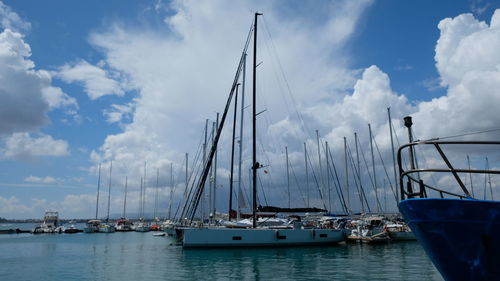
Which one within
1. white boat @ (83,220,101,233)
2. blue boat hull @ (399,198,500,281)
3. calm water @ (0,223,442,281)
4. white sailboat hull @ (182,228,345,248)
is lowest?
white boat @ (83,220,101,233)

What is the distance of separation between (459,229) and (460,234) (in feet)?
0.46

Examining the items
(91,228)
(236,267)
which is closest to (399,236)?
(236,267)

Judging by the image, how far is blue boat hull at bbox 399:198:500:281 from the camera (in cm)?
809

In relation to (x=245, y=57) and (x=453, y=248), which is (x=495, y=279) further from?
(x=245, y=57)

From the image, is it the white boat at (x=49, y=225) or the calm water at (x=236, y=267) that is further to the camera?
the white boat at (x=49, y=225)

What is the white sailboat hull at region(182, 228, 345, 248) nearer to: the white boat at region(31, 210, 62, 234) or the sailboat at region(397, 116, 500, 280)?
the sailboat at region(397, 116, 500, 280)

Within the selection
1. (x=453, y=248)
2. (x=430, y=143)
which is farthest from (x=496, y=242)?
(x=430, y=143)

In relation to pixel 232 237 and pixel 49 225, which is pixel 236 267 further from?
pixel 49 225

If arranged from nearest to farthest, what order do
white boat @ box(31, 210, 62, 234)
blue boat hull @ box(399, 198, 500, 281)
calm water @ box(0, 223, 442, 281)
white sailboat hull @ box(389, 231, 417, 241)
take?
blue boat hull @ box(399, 198, 500, 281) < calm water @ box(0, 223, 442, 281) < white sailboat hull @ box(389, 231, 417, 241) < white boat @ box(31, 210, 62, 234)

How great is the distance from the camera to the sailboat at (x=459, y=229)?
810 centimetres

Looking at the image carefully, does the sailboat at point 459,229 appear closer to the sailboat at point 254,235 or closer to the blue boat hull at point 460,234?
the blue boat hull at point 460,234

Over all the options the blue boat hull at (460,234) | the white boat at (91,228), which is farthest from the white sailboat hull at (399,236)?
the white boat at (91,228)

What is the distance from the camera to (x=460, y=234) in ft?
27.8

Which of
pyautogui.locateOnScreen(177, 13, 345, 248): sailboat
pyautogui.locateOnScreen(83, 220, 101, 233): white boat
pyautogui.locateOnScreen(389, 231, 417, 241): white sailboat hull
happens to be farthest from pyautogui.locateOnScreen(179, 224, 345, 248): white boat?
pyautogui.locateOnScreen(83, 220, 101, 233): white boat
